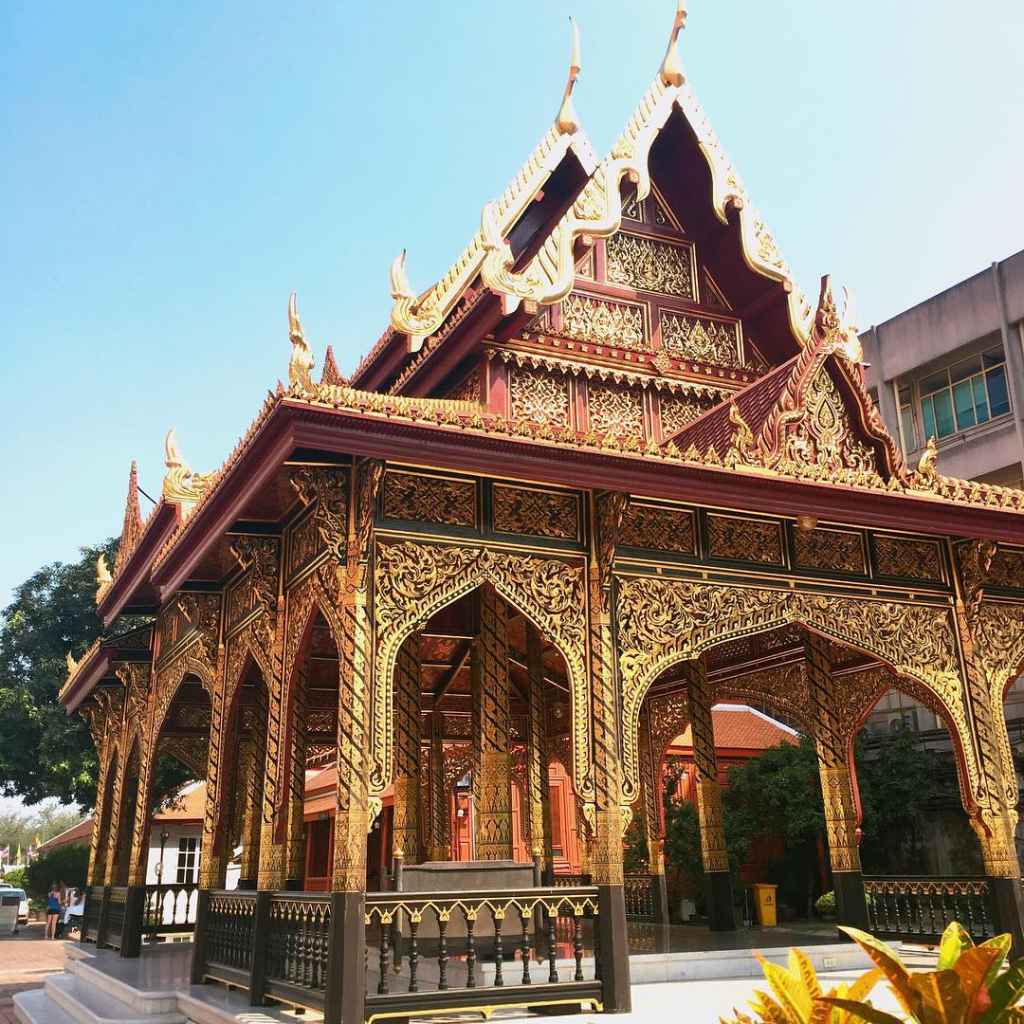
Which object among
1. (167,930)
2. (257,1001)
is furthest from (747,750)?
(257,1001)

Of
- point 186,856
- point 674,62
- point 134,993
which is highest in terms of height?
point 674,62

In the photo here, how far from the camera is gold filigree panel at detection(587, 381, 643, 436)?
952 cm

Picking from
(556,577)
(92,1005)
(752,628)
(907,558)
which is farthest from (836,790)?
(92,1005)

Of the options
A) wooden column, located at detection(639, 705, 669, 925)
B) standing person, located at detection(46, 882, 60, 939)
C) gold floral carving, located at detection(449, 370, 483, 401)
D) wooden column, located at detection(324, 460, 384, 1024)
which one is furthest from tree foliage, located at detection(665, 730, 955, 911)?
standing person, located at detection(46, 882, 60, 939)

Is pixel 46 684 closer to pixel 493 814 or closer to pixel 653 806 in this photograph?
pixel 653 806

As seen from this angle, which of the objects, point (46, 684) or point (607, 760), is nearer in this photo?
point (607, 760)

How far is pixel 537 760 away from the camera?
35.7ft

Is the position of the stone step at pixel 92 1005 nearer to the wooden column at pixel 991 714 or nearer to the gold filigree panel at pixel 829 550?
the gold filigree panel at pixel 829 550

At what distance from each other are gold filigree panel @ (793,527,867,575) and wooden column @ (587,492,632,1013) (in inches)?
70.5

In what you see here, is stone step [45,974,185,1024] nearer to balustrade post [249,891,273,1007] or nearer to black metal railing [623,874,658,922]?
balustrade post [249,891,273,1007]

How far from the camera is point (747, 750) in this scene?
768 inches

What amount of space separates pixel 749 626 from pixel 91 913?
9917 mm

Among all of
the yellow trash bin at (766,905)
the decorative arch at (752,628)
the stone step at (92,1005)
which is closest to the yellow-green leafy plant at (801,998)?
the decorative arch at (752,628)

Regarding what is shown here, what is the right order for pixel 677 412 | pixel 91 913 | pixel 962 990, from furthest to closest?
pixel 91 913 → pixel 677 412 → pixel 962 990
